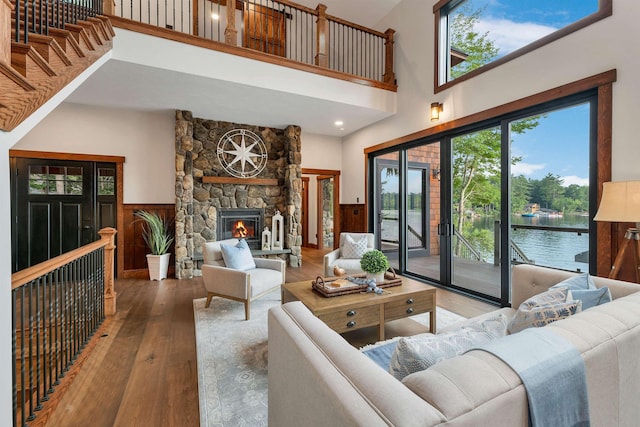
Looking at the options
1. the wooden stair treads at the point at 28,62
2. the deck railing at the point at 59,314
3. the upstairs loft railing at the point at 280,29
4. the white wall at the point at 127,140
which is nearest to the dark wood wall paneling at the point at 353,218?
the upstairs loft railing at the point at 280,29

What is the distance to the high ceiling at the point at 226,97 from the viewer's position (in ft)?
11.9

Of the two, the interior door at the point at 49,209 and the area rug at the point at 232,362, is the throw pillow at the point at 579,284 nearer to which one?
the area rug at the point at 232,362

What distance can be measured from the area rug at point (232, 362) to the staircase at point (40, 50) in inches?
75.3

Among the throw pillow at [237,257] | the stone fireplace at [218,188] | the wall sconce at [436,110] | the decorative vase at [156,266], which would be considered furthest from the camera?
the stone fireplace at [218,188]

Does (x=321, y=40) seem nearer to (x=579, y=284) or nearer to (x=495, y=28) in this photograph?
(x=495, y=28)

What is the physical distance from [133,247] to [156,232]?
0.66 m

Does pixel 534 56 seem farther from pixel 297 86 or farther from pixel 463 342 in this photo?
pixel 463 342

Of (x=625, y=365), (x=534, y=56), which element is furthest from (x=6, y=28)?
(x=534, y=56)

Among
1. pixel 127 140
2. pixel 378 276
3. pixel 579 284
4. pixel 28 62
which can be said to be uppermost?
pixel 127 140

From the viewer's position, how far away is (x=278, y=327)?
1.26 metres

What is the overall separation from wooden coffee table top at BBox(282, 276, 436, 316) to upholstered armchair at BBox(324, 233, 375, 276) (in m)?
1.18

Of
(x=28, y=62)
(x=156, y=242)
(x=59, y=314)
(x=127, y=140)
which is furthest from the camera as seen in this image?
(x=127, y=140)

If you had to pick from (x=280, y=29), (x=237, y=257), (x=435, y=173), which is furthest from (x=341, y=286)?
(x=280, y=29)

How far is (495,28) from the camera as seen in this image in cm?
372
